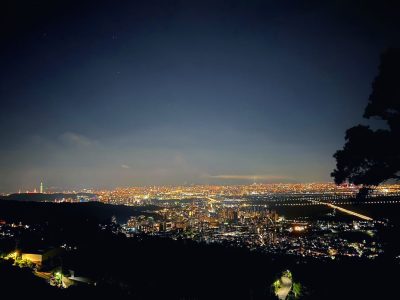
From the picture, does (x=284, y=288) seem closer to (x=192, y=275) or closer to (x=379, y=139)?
(x=192, y=275)

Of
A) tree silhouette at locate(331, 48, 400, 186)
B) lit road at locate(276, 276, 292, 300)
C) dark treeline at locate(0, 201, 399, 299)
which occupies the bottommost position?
lit road at locate(276, 276, 292, 300)

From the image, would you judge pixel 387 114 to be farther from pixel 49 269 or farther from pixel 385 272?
pixel 49 269

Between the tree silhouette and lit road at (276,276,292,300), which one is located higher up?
the tree silhouette

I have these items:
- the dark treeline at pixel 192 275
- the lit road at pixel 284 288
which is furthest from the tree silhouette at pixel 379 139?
the lit road at pixel 284 288

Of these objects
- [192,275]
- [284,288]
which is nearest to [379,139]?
[284,288]

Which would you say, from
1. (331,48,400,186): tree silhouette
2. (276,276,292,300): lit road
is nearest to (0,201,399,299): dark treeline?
(276,276,292,300): lit road

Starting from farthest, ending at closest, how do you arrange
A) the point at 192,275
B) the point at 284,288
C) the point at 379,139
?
1. the point at 284,288
2. the point at 192,275
3. the point at 379,139

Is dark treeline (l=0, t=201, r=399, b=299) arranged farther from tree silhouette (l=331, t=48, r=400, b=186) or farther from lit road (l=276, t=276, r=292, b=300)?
tree silhouette (l=331, t=48, r=400, b=186)

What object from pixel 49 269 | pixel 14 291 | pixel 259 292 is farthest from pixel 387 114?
pixel 49 269
